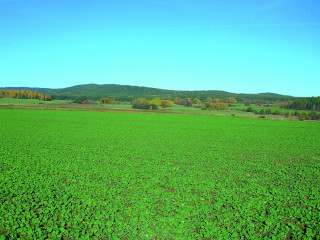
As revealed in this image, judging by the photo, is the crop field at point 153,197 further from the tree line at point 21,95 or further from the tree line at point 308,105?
the tree line at point 21,95

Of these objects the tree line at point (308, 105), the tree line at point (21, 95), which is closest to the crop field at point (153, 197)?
the tree line at point (308, 105)

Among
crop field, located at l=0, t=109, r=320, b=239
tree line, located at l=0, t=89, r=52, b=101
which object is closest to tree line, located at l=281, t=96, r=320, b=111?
crop field, located at l=0, t=109, r=320, b=239

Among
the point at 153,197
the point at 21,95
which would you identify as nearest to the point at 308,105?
the point at 153,197

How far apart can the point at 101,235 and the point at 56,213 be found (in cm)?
171

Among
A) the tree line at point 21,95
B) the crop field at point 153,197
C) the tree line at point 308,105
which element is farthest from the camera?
the tree line at point 21,95

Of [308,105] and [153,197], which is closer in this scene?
[153,197]

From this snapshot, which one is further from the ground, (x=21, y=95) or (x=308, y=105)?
(x=21, y=95)

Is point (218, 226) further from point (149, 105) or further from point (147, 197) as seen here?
point (149, 105)

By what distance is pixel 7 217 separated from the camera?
21.7 ft

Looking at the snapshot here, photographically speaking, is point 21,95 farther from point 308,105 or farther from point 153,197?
point 153,197

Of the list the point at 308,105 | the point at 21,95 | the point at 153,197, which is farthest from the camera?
the point at 21,95

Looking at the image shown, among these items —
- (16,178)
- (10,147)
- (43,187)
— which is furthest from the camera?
(10,147)

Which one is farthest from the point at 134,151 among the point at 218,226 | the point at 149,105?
the point at 149,105

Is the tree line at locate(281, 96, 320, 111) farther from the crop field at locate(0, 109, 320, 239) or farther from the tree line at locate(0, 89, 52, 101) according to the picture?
the tree line at locate(0, 89, 52, 101)
